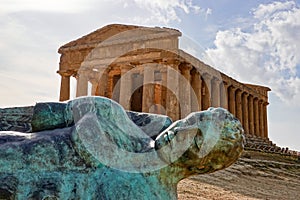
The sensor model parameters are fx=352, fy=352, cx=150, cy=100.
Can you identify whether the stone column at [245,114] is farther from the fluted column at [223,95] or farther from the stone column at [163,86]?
the stone column at [163,86]

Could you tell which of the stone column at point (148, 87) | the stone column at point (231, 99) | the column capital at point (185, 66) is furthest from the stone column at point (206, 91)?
the stone column at point (148, 87)

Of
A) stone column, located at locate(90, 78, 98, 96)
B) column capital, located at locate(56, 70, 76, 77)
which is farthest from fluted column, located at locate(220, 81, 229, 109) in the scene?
column capital, located at locate(56, 70, 76, 77)

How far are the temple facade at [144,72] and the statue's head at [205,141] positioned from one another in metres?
24.3

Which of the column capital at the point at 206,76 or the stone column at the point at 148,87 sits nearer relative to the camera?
the stone column at the point at 148,87

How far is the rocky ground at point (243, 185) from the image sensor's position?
30.1 feet

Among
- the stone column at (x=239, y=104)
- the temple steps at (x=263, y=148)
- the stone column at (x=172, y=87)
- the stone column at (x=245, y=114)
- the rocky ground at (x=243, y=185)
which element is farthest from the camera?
the stone column at (x=245, y=114)

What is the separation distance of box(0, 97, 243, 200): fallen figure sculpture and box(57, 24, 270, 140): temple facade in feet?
79.7

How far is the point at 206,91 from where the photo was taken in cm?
3206

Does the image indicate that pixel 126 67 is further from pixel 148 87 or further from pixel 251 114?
pixel 251 114

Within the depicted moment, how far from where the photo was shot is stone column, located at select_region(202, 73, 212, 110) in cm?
3147

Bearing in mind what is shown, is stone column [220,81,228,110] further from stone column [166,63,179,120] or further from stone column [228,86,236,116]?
stone column [166,63,179,120]

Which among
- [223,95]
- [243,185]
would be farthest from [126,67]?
[243,185]

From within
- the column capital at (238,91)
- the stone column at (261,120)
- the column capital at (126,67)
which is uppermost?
the column capital at (126,67)

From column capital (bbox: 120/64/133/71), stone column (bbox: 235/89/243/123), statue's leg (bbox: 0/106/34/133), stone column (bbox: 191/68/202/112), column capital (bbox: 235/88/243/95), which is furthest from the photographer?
column capital (bbox: 235/88/243/95)
